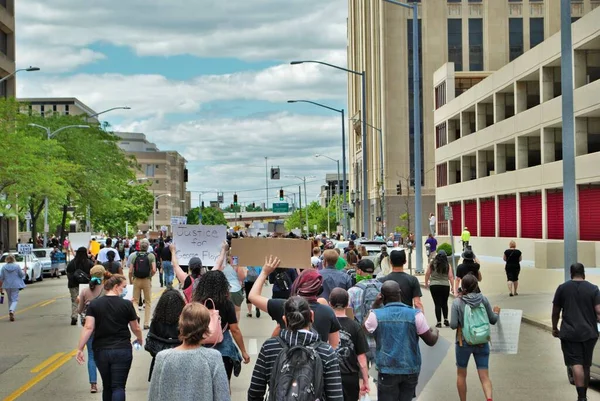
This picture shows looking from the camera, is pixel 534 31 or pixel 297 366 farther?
pixel 534 31

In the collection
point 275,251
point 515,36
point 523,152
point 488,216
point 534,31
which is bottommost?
point 275,251

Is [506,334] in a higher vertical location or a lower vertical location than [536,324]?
higher

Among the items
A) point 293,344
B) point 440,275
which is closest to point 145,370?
point 440,275

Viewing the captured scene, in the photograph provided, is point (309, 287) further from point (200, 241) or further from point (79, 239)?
point (79, 239)

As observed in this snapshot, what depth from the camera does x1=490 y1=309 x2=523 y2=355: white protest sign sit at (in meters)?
10.6

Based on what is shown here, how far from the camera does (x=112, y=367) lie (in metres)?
9.58

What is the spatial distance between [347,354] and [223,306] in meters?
1.53

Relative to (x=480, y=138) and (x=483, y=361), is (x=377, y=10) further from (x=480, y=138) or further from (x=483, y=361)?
(x=483, y=361)

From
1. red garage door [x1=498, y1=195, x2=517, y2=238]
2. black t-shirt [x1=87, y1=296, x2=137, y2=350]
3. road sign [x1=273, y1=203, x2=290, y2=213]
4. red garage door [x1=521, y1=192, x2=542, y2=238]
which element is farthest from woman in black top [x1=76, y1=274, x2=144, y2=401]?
road sign [x1=273, y1=203, x2=290, y2=213]

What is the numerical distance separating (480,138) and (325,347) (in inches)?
2140

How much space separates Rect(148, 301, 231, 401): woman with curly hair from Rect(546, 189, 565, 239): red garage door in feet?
136

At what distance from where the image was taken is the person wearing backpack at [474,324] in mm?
10555

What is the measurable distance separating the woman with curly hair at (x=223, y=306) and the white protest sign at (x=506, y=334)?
124 inches

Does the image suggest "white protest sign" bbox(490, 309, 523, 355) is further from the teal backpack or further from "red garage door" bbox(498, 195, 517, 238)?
"red garage door" bbox(498, 195, 517, 238)
